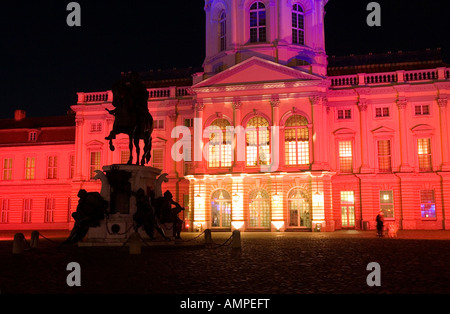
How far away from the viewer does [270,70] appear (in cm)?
3778

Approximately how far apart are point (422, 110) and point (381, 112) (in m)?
3.17

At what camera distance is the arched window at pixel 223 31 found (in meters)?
42.7

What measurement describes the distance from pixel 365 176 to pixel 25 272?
3240 cm

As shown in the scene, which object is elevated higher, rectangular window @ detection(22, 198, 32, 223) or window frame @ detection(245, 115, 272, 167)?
window frame @ detection(245, 115, 272, 167)

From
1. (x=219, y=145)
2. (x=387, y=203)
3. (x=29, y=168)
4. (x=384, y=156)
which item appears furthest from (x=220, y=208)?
A: (x=29, y=168)

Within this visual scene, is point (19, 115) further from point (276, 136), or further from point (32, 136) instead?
point (276, 136)

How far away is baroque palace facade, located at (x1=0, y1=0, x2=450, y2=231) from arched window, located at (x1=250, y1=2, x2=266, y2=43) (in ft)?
0.28

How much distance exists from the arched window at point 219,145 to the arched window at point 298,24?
32.6 feet

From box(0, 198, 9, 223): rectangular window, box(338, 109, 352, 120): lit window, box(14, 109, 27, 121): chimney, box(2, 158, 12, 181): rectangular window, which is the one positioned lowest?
box(0, 198, 9, 223): rectangular window

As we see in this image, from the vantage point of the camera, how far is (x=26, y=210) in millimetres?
47312

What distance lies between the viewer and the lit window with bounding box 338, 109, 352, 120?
4063cm

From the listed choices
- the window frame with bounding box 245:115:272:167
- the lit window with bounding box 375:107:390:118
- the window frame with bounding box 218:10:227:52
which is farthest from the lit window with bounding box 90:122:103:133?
the lit window with bounding box 375:107:390:118

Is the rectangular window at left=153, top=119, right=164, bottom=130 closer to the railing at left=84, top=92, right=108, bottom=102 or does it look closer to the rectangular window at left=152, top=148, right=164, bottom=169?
the rectangular window at left=152, top=148, right=164, bottom=169
